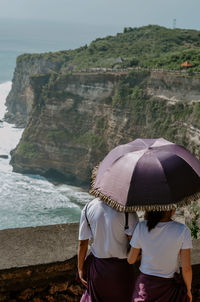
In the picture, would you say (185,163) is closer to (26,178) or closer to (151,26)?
(26,178)

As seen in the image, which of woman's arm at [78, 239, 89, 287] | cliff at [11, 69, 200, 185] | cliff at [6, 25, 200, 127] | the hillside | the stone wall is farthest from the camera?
cliff at [6, 25, 200, 127]

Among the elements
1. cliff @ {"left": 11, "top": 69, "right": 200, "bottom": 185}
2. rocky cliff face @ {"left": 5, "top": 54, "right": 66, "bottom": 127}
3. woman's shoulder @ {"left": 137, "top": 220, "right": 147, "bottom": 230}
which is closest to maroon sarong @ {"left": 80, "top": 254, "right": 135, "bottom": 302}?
woman's shoulder @ {"left": 137, "top": 220, "right": 147, "bottom": 230}

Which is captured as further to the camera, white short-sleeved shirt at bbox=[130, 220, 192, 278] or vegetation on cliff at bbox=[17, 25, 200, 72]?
vegetation on cliff at bbox=[17, 25, 200, 72]

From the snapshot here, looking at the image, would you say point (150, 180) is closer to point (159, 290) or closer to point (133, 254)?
point (133, 254)

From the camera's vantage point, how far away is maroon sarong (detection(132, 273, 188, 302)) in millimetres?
2713

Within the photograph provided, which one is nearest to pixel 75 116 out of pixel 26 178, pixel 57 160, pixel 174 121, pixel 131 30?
pixel 57 160

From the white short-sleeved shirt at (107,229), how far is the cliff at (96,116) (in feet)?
93.8

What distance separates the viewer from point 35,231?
361 cm

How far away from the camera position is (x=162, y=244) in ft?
8.84

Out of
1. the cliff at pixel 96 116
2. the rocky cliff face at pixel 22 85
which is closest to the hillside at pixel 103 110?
the cliff at pixel 96 116

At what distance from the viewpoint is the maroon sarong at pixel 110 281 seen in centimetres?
284

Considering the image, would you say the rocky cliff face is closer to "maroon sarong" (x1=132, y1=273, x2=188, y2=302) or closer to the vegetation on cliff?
the vegetation on cliff

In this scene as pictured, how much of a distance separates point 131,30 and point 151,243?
82349mm

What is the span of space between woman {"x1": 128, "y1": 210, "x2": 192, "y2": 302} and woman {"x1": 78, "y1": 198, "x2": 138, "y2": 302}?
0.41 feet
